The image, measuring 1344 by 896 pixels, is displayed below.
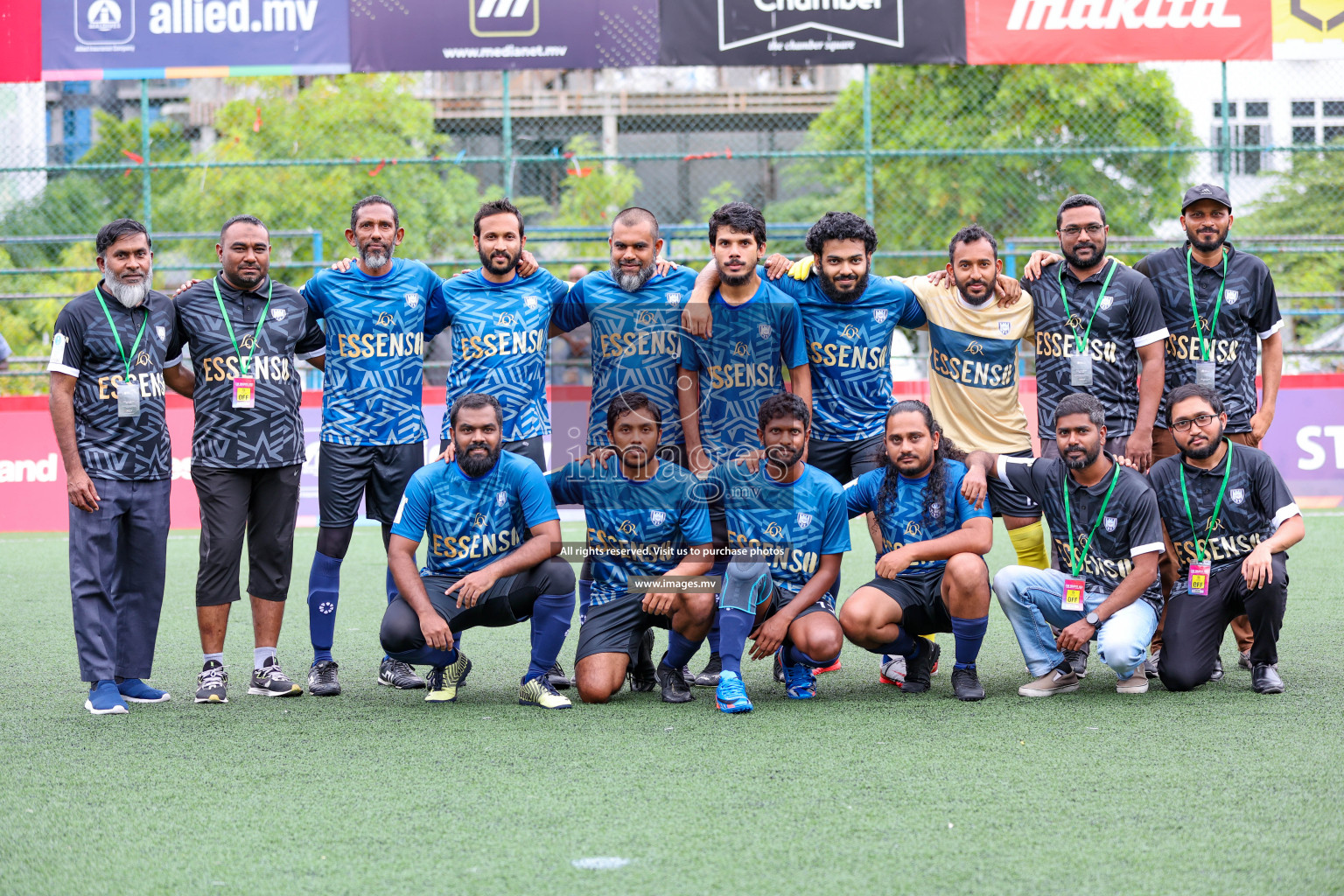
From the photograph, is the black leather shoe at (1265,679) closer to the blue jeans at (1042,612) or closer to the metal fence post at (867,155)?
the blue jeans at (1042,612)

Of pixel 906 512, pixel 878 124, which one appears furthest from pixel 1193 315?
pixel 878 124

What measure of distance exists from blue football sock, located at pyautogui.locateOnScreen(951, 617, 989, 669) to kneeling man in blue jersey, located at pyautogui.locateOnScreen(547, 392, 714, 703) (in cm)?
97

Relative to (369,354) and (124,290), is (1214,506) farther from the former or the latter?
(124,290)

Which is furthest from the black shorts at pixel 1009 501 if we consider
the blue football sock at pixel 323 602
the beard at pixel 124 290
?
the beard at pixel 124 290

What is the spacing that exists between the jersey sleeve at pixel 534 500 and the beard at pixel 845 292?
147 cm

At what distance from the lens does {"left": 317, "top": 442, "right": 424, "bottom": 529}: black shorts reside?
5414mm

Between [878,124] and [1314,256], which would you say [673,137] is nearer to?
[878,124]

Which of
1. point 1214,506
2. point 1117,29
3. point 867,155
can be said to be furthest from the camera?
point 867,155

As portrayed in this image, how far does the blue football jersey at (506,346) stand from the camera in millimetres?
5383

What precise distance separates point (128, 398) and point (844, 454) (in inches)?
115

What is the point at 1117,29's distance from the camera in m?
11.9

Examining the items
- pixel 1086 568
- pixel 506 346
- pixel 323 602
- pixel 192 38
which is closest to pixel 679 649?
pixel 506 346

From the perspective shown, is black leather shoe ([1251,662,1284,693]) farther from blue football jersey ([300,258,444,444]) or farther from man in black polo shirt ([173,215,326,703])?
man in black polo shirt ([173,215,326,703])

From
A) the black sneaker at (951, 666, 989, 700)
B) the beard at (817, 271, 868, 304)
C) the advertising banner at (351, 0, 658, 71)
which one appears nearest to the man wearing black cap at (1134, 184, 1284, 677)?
the black sneaker at (951, 666, 989, 700)
